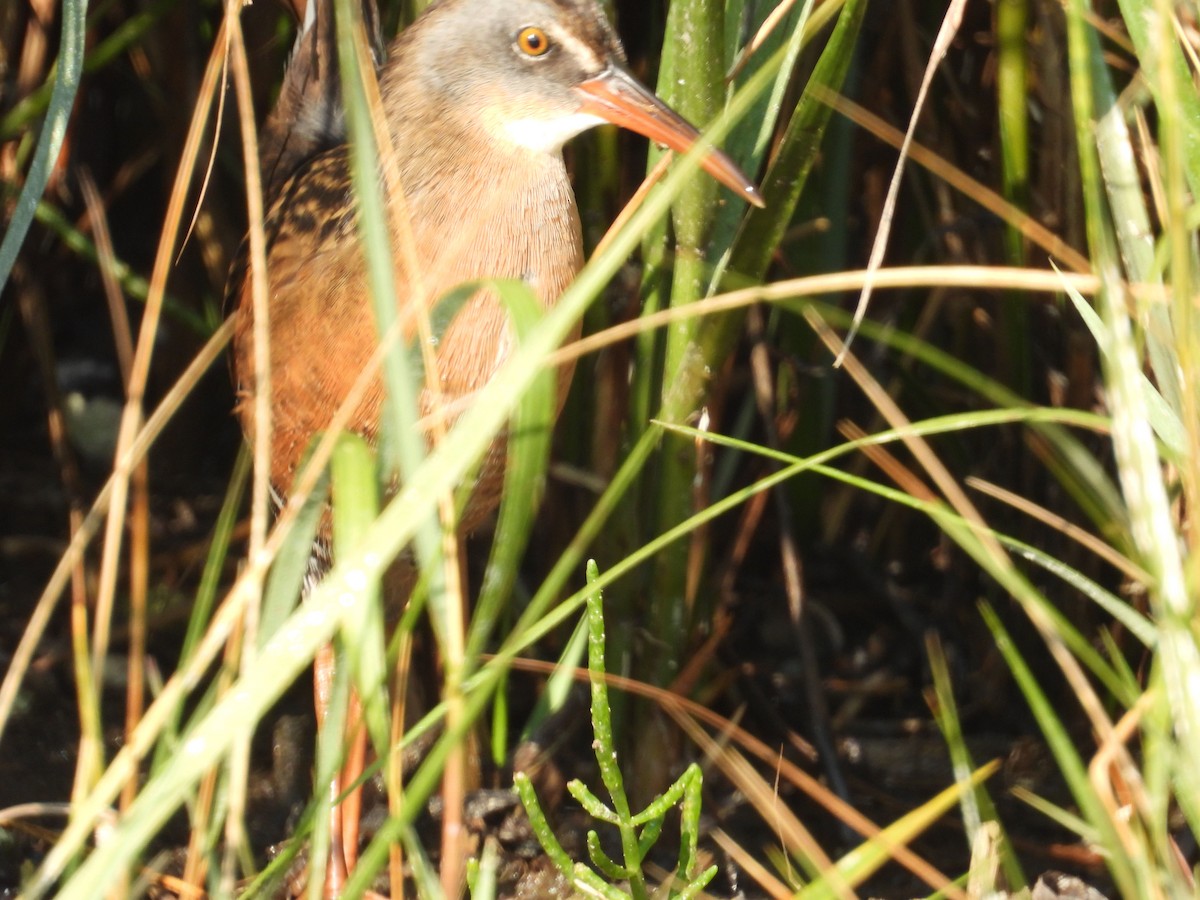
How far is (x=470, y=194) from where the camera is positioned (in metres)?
2.05

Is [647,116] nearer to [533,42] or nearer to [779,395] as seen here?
[533,42]

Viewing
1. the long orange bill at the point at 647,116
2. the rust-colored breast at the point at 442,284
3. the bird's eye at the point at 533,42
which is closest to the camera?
the long orange bill at the point at 647,116

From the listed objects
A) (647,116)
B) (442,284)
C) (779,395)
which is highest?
(647,116)

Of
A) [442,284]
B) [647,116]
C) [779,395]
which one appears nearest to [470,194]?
[442,284]

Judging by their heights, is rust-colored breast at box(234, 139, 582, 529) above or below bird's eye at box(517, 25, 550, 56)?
below

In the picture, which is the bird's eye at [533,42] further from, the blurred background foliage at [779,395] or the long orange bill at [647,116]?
the blurred background foliage at [779,395]

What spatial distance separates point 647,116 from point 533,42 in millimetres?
255

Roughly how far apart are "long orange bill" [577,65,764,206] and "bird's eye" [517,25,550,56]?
9 centimetres

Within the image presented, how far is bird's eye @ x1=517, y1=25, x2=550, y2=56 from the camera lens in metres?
2.05

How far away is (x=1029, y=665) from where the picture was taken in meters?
2.72

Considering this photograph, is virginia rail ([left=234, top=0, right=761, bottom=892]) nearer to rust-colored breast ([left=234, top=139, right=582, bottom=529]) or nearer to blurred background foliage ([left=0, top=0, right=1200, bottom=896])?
rust-colored breast ([left=234, top=139, right=582, bottom=529])

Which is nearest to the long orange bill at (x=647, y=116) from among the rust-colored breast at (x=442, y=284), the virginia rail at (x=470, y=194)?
the virginia rail at (x=470, y=194)

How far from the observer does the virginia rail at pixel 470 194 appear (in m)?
1.96

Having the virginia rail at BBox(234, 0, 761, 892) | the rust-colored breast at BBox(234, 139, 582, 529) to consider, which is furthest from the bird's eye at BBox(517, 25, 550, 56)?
the rust-colored breast at BBox(234, 139, 582, 529)
